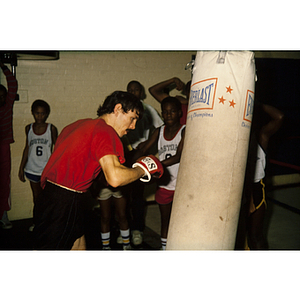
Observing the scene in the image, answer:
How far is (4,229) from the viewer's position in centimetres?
410

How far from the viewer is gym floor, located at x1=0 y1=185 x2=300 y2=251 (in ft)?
11.8

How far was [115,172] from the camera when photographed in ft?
5.92

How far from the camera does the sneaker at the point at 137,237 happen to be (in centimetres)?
364

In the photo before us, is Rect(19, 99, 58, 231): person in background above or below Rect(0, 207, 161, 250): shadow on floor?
above

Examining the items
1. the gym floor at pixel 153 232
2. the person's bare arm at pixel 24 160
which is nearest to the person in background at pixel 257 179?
the gym floor at pixel 153 232

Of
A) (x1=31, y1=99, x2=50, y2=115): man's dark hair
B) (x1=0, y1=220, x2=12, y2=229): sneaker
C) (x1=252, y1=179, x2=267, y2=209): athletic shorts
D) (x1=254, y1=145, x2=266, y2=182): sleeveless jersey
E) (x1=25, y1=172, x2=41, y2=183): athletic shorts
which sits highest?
(x1=31, y1=99, x2=50, y2=115): man's dark hair

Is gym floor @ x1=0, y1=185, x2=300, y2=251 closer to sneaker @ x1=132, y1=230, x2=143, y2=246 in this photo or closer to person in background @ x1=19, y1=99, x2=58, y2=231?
sneaker @ x1=132, y1=230, x2=143, y2=246

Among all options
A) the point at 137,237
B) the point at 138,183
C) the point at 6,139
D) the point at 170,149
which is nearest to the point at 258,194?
the point at 170,149

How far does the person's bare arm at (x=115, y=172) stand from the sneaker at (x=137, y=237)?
2.02 meters

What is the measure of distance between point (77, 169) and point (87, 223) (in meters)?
2.62

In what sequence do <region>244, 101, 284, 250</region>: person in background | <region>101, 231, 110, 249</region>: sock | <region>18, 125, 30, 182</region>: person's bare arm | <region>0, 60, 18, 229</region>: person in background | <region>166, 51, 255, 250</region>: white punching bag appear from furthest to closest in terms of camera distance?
<region>18, 125, 30, 182</region>: person's bare arm
<region>0, 60, 18, 229</region>: person in background
<region>101, 231, 110, 249</region>: sock
<region>244, 101, 284, 250</region>: person in background
<region>166, 51, 255, 250</region>: white punching bag

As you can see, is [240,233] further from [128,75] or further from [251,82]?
[128,75]

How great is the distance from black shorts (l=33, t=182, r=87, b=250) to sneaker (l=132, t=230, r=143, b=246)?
162 centimetres

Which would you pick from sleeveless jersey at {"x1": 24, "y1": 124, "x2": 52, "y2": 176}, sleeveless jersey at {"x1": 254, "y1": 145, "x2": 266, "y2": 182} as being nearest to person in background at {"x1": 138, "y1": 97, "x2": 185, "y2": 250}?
sleeveless jersey at {"x1": 254, "y1": 145, "x2": 266, "y2": 182}
